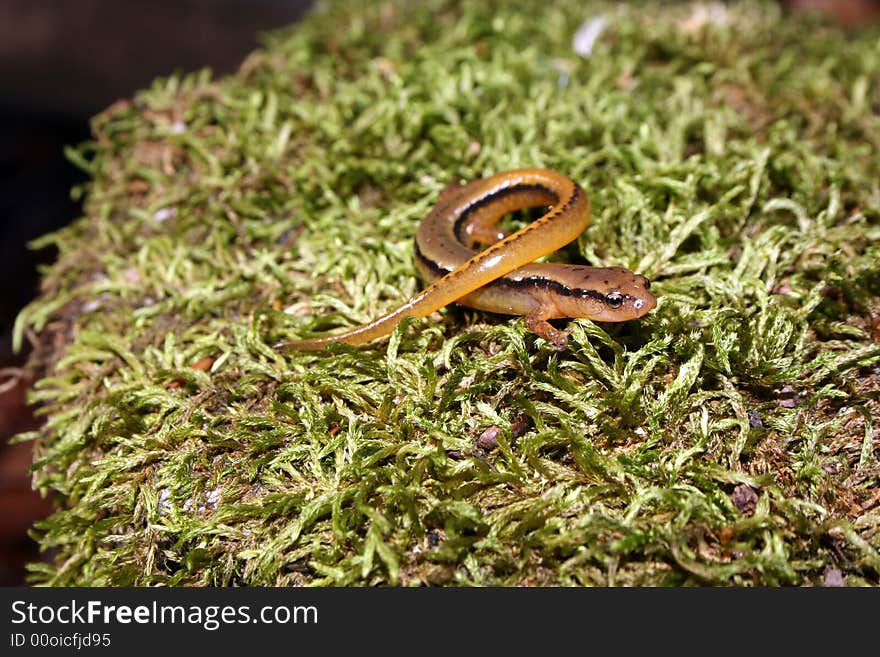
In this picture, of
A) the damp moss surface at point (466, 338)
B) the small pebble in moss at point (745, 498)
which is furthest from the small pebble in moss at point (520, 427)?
the small pebble in moss at point (745, 498)

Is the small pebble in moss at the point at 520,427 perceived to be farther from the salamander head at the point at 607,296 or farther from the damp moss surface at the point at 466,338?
the salamander head at the point at 607,296

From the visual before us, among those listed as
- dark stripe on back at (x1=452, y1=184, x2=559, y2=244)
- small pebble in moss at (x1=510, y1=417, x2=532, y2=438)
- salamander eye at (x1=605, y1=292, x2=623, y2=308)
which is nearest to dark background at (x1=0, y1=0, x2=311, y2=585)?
dark stripe on back at (x1=452, y1=184, x2=559, y2=244)

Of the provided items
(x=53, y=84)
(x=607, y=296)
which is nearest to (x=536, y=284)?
(x=607, y=296)

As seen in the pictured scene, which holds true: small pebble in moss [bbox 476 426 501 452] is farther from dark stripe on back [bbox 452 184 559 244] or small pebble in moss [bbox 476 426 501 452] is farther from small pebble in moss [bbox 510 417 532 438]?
dark stripe on back [bbox 452 184 559 244]

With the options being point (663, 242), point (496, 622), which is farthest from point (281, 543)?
point (663, 242)

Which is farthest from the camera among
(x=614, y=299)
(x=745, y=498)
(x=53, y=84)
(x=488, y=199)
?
(x=53, y=84)

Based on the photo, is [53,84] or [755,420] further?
[53,84]

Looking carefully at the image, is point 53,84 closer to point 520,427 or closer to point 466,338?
point 466,338
